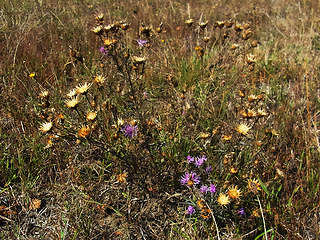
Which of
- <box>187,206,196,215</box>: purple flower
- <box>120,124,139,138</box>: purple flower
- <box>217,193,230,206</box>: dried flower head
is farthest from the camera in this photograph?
<box>120,124,139,138</box>: purple flower

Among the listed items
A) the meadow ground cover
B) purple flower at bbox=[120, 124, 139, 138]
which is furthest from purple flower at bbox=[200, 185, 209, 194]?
purple flower at bbox=[120, 124, 139, 138]

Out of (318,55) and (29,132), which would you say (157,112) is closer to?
(29,132)

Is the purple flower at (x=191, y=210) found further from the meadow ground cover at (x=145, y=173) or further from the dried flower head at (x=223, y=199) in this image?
the dried flower head at (x=223, y=199)

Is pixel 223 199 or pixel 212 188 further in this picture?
pixel 212 188

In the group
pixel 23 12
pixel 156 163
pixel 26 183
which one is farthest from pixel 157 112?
pixel 23 12

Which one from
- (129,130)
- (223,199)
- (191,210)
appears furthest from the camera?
(129,130)

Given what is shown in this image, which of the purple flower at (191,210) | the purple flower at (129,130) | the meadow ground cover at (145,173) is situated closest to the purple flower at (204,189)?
the meadow ground cover at (145,173)

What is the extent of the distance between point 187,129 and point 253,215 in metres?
0.77

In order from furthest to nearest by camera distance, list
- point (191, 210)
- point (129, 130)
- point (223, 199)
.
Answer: point (129, 130) → point (191, 210) → point (223, 199)

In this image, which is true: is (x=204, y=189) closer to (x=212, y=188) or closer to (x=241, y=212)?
(x=212, y=188)

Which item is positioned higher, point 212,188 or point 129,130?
point 129,130

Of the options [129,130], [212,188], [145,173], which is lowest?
[145,173]

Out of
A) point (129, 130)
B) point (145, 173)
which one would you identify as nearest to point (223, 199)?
point (145, 173)

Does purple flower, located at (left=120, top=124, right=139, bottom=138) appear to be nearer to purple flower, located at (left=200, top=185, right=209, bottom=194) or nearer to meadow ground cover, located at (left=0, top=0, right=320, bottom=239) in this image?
meadow ground cover, located at (left=0, top=0, right=320, bottom=239)
